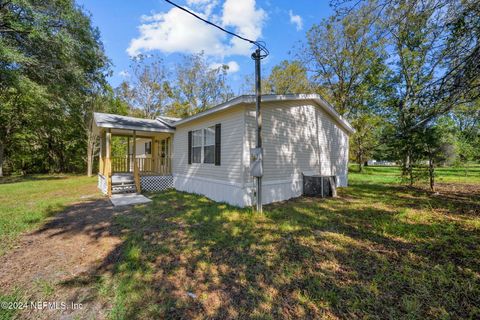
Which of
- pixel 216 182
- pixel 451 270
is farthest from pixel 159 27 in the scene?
pixel 451 270

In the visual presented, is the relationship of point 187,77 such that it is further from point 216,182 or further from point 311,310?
point 311,310

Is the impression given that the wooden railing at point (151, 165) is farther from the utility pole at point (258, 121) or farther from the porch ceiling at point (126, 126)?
the utility pole at point (258, 121)

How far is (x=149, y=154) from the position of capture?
14328mm

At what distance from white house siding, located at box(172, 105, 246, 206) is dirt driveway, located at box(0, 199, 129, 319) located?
3324 mm

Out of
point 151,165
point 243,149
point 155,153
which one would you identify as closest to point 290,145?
point 243,149

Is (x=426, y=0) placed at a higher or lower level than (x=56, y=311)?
higher

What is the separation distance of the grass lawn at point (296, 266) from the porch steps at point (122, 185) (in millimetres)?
3685

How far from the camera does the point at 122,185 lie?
30.0 feet

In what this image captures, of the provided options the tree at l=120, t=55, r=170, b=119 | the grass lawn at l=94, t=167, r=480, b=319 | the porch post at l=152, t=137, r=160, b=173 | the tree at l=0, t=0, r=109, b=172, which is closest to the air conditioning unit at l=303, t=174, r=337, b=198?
the grass lawn at l=94, t=167, r=480, b=319

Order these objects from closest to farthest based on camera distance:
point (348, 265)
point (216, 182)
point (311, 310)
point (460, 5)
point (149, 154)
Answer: point (311, 310), point (348, 265), point (460, 5), point (216, 182), point (149, 154)

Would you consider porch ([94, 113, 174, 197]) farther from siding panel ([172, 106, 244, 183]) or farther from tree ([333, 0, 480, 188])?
tree ([333, 0, 480, 188])

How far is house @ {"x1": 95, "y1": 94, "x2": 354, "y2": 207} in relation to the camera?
6.76 meters

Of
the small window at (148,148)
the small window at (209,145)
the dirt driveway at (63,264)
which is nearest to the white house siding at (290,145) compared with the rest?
the small window at (209,145)

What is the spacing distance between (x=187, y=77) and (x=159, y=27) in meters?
17.8
